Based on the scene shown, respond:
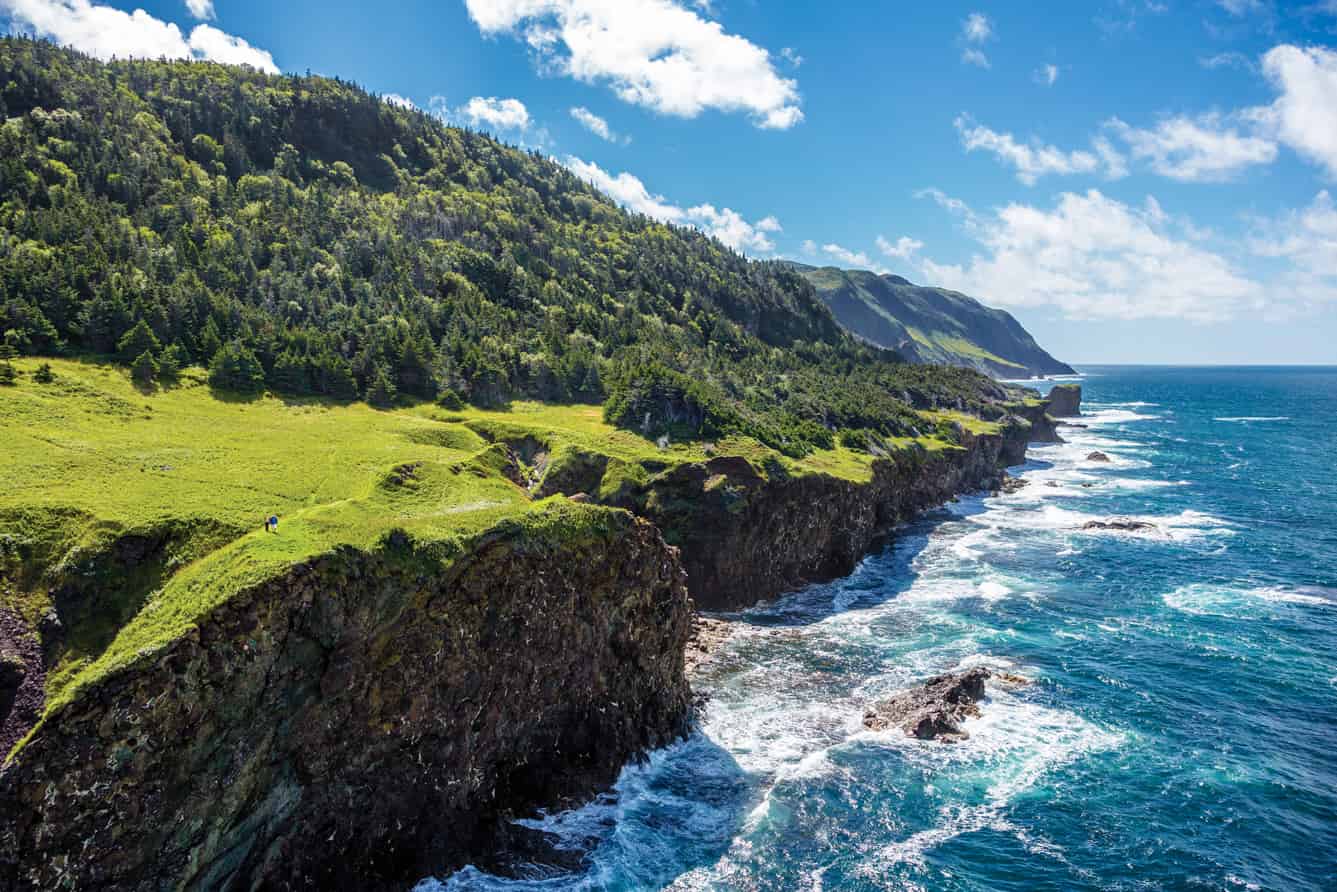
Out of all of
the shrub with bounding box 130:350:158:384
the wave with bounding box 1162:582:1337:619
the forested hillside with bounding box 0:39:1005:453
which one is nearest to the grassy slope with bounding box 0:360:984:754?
the shrub with bounding box 130:350:158:384

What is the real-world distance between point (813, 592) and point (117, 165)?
5060 inches

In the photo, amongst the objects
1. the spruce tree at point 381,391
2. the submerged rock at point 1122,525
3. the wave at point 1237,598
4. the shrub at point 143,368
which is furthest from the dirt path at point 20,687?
the submerged rock at point 1122,525

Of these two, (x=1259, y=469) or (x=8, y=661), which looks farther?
(x=1259, y=469)

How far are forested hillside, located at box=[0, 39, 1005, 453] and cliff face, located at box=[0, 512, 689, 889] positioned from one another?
3928cm

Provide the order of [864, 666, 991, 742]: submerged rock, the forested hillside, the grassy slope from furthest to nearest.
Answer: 1. the forested hillside
2. [864, 666, 991, 742]: submerged rock
3. the grassy slope

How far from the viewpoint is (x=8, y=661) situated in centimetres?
2406

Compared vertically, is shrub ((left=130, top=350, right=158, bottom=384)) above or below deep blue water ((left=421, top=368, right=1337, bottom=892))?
above

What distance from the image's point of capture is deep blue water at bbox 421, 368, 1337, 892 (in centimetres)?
3274

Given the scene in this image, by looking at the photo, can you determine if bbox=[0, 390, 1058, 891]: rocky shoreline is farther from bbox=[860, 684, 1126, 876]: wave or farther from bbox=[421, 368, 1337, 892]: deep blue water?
bbox=[860, 684, 1126, 876]: wave

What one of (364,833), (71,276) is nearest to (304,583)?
(364,833)

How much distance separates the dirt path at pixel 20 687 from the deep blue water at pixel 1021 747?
55.3 feet

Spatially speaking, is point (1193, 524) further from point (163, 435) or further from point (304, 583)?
point (163, 435)

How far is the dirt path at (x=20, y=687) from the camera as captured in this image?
22781 millimetres

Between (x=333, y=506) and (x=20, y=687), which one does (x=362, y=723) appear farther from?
(x=20, y=687)
